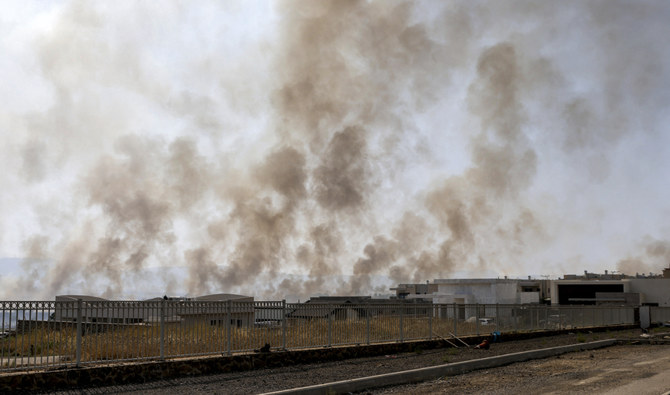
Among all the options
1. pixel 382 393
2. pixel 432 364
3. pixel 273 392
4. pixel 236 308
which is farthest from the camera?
pixel 432 364

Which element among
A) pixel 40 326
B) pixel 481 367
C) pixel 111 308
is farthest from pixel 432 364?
pixel 40 326

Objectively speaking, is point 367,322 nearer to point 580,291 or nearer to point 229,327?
point 229,327

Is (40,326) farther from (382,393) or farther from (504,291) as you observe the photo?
(504,291)

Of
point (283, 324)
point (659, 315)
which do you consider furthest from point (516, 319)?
point (659, 315)

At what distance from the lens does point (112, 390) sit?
11.4 meters

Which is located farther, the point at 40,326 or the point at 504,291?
the point at 504,291

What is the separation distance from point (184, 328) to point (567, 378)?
337 inches

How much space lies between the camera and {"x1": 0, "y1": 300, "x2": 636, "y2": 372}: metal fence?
1128cm

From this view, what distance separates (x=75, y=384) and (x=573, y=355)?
1526cm

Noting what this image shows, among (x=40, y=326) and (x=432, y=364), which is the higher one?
(x=40, y=326)

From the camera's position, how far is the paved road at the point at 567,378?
40.3ft

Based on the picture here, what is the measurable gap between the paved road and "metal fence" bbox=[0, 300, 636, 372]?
414 centimetres

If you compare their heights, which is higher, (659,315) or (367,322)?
(367,322)

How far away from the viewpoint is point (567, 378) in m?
14.2
